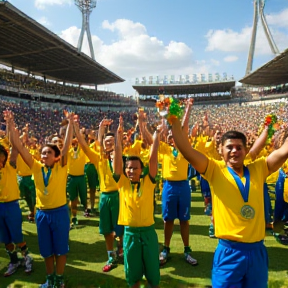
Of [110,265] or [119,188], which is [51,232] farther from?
[110,265]

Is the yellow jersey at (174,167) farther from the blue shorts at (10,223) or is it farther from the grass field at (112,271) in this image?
the blue shorts at (10,223)

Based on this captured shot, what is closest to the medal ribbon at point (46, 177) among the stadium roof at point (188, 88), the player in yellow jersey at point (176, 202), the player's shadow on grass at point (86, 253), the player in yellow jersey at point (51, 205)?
the player in yellow jersey at point (51, 205)

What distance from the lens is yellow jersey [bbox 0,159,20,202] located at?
181 inches

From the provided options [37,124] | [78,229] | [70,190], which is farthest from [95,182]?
Result: [37,124]

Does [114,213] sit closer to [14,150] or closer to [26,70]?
[14,150]

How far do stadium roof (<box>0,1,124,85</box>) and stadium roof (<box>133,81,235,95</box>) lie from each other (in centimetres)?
1083

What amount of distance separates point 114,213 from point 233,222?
2.63 meters

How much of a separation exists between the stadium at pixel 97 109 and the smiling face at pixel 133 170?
809 mm

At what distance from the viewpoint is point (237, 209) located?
2553 millimetres

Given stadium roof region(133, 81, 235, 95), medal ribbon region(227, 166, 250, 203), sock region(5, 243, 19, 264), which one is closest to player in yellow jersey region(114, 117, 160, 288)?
medal ribbon region(227, 166, 250, 203)

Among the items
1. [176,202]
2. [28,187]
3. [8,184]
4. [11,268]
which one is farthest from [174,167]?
[28,187]

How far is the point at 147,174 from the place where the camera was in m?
3.62

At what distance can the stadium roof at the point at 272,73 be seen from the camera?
30255 millimetres

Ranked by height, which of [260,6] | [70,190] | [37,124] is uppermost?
[260,6]
